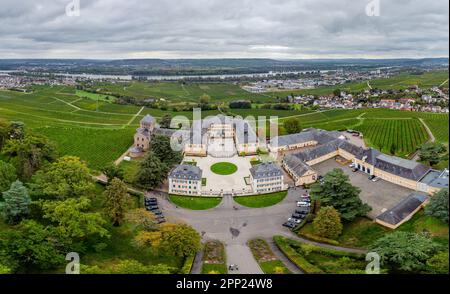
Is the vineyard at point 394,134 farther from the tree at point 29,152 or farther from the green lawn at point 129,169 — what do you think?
the tree at point 29,152

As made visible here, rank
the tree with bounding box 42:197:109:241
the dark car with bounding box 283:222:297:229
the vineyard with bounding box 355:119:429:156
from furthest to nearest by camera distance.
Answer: the vineyard with bounding box 355:119:429:156 < the dark car with bounding box 283:222:297:229 < the tree with bounding box 42:197:109:241

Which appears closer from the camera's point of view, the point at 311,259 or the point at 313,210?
the point at 311,259

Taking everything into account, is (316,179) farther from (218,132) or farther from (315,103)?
(315,103)

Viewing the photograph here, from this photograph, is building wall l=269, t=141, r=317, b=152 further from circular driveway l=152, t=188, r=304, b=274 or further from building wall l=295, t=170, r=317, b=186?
circular driveway l=152, t=188, r=304, b=274

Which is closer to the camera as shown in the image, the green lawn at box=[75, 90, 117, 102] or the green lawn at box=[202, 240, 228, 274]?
the green lawn at box=[202, 240, 228, 274]

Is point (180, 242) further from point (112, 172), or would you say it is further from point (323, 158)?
point (323, 158)

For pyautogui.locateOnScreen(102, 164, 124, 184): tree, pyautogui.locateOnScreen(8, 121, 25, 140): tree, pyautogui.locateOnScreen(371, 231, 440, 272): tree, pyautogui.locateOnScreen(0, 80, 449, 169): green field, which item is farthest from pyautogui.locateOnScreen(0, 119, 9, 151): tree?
pyautogui.locateOnScreen(371, 231, 440, 272): tree
